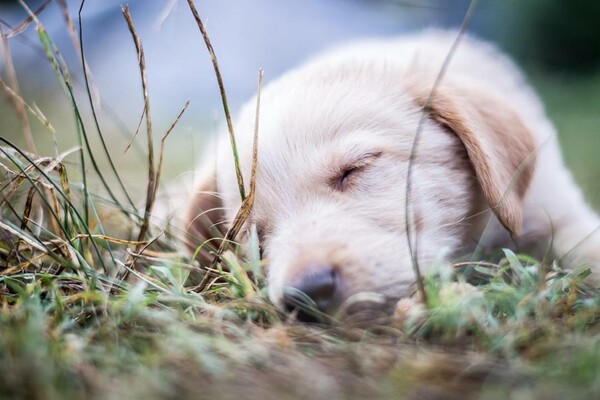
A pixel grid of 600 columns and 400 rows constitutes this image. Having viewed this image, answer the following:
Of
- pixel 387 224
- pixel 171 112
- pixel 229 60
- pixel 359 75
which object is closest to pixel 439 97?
pixel 359 75

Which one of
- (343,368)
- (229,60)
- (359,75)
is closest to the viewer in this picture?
(343,368)

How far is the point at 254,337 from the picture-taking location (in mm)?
1660

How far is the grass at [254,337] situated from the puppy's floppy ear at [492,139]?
1.11ft

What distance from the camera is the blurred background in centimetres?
351

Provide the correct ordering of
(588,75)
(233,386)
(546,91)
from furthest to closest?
(588,75) < (546,91) < (233,386)

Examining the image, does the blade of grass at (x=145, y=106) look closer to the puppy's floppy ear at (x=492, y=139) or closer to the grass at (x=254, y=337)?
the grass at (x=254, y=337)

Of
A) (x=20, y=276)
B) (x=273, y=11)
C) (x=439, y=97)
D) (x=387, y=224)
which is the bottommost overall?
(x=20, y=276)

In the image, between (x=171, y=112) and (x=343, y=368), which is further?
(x=171, y=112)

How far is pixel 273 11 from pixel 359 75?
2055 millimetres

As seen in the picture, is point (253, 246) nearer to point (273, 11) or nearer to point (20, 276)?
point (20, 276)

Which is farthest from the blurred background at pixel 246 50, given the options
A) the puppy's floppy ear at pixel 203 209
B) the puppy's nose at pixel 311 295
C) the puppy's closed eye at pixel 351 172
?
the puppy's nose at pixel 311 295

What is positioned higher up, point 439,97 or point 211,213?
point 439,97

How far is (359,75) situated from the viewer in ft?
9.38

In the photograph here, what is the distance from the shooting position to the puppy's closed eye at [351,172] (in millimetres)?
2570
